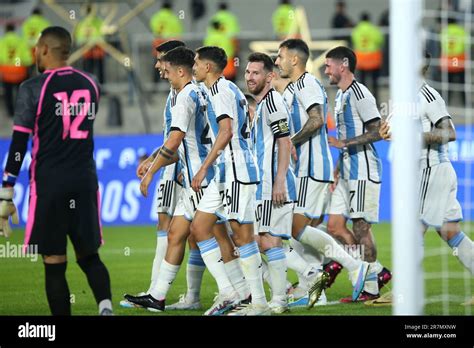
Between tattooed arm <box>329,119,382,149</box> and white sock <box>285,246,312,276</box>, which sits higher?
tattooed arm <box>329,119,382,149</box>

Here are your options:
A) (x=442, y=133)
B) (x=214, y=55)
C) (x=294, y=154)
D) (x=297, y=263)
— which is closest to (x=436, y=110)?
(x=442, y=133)

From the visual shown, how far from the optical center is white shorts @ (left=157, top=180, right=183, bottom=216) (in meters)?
9.30

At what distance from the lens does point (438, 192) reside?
9.07 meters

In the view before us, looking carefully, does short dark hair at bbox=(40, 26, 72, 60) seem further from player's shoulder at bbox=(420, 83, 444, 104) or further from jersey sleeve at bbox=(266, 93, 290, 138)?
player's shoulder at bbox=(420, 83, 444, 104)

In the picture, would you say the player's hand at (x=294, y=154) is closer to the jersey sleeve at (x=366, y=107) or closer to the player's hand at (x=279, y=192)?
the jersey sleeve at (x=366, y=107)

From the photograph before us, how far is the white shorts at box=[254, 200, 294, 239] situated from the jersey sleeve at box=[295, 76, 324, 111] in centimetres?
96

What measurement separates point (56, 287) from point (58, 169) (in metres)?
0.76

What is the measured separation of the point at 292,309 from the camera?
29.0 ft

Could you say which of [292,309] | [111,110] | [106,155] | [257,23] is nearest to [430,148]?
[292,309]

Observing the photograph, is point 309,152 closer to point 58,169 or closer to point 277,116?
point 277,116

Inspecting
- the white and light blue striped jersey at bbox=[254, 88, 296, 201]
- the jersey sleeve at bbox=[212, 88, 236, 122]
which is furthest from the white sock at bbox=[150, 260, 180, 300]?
the jersey sleeve at bbox=[212, 88, 236, 122]

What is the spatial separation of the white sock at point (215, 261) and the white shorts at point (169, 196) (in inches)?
39.5
